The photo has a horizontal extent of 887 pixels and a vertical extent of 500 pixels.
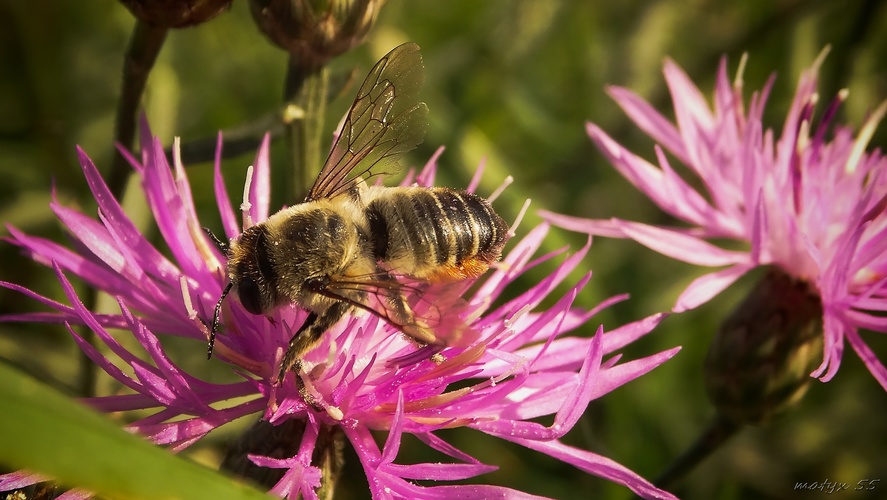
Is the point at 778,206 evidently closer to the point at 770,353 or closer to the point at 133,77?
the point at 770,353

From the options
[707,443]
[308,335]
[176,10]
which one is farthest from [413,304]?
[707,443]

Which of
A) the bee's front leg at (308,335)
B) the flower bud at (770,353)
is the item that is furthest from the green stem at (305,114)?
the flower bud at (770,353)

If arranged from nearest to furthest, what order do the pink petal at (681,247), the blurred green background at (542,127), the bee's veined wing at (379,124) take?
1. the bee's veined wing at (379,124)
2. the pink petal at (681,247)
3. the blurred green background at (542,127)

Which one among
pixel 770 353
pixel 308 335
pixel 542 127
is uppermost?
pixel 542 127

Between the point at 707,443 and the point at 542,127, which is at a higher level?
the point at 542,127

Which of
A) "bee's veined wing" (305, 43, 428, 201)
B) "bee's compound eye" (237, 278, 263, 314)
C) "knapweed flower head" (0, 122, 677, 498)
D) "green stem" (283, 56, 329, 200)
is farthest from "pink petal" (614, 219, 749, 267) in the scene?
"bee's compound eye" (237, 278, 263, 314)

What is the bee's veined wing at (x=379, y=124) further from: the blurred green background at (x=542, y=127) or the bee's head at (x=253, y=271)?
the blurred green background at (x=542, y=127)

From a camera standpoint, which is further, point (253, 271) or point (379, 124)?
point (379, 124)
